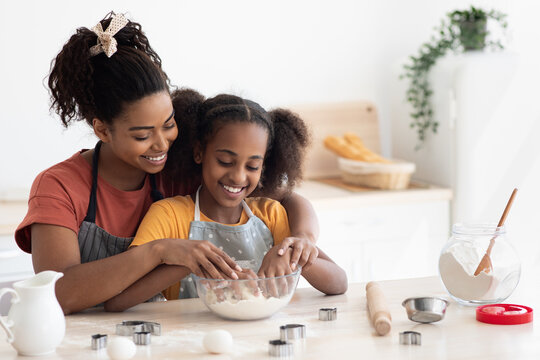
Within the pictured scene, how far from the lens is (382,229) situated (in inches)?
114

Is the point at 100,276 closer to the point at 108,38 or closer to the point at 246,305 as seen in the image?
the point at 246,305

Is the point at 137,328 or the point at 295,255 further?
the point at 295,255

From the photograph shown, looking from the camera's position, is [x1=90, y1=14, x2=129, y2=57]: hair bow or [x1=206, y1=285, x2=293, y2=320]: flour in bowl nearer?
[x1=206, y1=285, x2=293, y2=320]: flour in bowl

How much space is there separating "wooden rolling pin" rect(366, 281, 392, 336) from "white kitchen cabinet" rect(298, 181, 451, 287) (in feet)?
4.17

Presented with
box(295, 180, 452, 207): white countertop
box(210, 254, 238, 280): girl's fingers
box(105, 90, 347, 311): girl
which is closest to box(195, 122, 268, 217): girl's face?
box(105, 90, 347, 311): girl

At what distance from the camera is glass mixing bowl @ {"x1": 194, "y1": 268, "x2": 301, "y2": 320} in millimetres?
1353

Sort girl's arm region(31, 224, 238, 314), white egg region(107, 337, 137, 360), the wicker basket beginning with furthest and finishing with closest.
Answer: the wicker basket → girl's arm region(31, 224, 238, 314) → white egg region(107, 337, 137, 360)

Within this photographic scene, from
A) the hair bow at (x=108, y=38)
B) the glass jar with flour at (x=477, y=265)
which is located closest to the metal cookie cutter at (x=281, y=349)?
the glass jar with flour at (x=477, y=265)

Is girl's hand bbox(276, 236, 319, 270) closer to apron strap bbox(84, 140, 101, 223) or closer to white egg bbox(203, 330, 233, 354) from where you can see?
white egg bbox(203, 330, 233, 354)

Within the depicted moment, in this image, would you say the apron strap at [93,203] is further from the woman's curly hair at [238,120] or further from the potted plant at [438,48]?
the potted plant at [438,48]

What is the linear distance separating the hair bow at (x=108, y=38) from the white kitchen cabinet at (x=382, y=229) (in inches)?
51.2

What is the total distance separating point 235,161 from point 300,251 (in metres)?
0.25

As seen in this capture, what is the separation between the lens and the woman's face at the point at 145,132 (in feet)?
5.06

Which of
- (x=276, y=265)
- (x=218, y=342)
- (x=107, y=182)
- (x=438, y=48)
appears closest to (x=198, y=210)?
(x=107, y=182)
